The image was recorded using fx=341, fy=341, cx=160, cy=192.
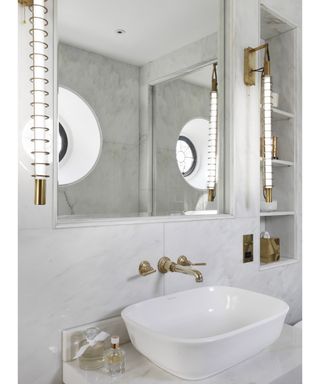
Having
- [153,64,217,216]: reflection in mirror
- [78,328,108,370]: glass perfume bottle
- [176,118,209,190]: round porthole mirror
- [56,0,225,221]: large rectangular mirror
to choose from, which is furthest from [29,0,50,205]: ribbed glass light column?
[176,118,209,190]: round porthole mirror

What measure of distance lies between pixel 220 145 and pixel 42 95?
1.01 metres

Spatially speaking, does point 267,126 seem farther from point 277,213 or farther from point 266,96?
point 277,213

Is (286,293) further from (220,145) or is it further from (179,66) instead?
(179,66)

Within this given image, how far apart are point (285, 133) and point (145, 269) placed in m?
1.41

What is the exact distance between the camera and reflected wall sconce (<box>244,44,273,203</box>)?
1706 mm

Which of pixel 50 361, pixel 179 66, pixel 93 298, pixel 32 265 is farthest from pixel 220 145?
pixel 50 361

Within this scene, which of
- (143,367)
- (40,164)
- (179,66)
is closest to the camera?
(40,164)

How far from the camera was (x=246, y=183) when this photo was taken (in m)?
1.75

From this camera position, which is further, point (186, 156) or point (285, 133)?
point (285, 133)

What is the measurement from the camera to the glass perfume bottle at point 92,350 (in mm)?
1044

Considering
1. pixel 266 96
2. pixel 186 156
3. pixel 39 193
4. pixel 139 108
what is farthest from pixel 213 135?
pixel 39 193

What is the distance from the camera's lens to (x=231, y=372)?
1024 mm
